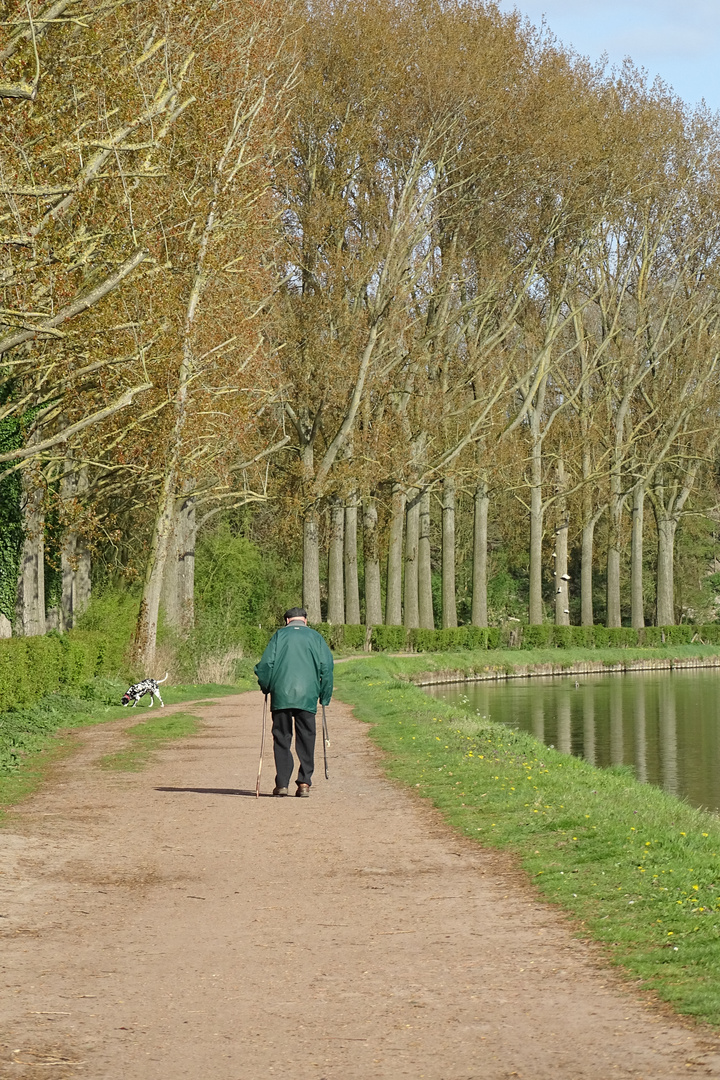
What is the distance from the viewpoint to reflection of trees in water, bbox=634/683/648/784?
21.7 m

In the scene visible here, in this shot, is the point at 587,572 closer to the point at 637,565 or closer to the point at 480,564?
the point at 637,565

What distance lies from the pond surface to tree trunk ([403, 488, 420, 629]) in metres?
5.15

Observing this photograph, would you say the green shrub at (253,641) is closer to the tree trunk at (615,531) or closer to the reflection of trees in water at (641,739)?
the reflection of trees in water at (641,739)

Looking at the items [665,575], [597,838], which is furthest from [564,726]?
[665,575]

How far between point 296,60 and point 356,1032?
3575cm

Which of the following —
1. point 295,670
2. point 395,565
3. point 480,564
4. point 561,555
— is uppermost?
point 561,555

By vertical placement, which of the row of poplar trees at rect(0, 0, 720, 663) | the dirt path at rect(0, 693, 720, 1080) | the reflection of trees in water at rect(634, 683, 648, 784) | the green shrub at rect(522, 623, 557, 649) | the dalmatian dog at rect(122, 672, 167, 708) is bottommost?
the reflection of trees in water at rect(634, 683, 648, 784)

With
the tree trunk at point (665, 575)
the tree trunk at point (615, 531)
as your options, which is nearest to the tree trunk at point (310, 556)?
the tree trunk at point (615, 531)

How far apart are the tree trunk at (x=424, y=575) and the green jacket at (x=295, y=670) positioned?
37395 millimetres

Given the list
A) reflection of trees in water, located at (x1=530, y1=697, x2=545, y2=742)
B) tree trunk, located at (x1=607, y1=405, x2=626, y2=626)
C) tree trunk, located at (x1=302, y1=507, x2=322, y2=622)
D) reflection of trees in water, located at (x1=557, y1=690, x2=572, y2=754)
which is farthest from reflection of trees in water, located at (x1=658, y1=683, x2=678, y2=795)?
tree trunk, located at (x1=607, y1=405, x2=626, y2=626)

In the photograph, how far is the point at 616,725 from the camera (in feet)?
98.0

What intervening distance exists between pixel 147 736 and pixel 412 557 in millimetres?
31190

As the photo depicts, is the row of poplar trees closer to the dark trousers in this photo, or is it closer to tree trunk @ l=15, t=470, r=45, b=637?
tree trunk @ l=15, t=470, r=45, b=637

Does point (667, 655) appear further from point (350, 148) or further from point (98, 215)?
point (98, 215)
